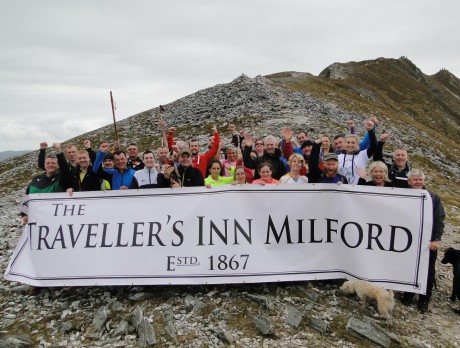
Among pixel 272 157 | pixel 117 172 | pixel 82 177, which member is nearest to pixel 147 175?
pixel 117 172

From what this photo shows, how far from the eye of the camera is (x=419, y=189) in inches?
296

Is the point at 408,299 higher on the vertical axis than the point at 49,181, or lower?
lower

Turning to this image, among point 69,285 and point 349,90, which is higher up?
point 349,90

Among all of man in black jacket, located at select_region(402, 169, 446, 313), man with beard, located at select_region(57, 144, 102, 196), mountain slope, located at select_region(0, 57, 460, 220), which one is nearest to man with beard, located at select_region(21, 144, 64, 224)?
man with beard, located at select_region(57, 144, 102, 196)

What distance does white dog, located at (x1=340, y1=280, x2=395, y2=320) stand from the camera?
711cm

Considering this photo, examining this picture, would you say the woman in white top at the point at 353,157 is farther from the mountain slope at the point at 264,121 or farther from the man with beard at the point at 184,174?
the mountain slope at the point at 264,121

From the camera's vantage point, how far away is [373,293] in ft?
24.0

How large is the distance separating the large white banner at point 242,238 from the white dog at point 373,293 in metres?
0.22

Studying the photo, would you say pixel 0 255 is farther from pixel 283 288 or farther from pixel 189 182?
pixel 283 288

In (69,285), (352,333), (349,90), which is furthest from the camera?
(349,90)

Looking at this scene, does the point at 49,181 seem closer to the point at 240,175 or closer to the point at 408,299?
the point at 240,175

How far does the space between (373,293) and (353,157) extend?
11.5 ft

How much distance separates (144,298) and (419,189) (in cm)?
641

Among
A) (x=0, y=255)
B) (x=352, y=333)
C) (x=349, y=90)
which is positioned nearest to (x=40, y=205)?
(x=0, y=255)
